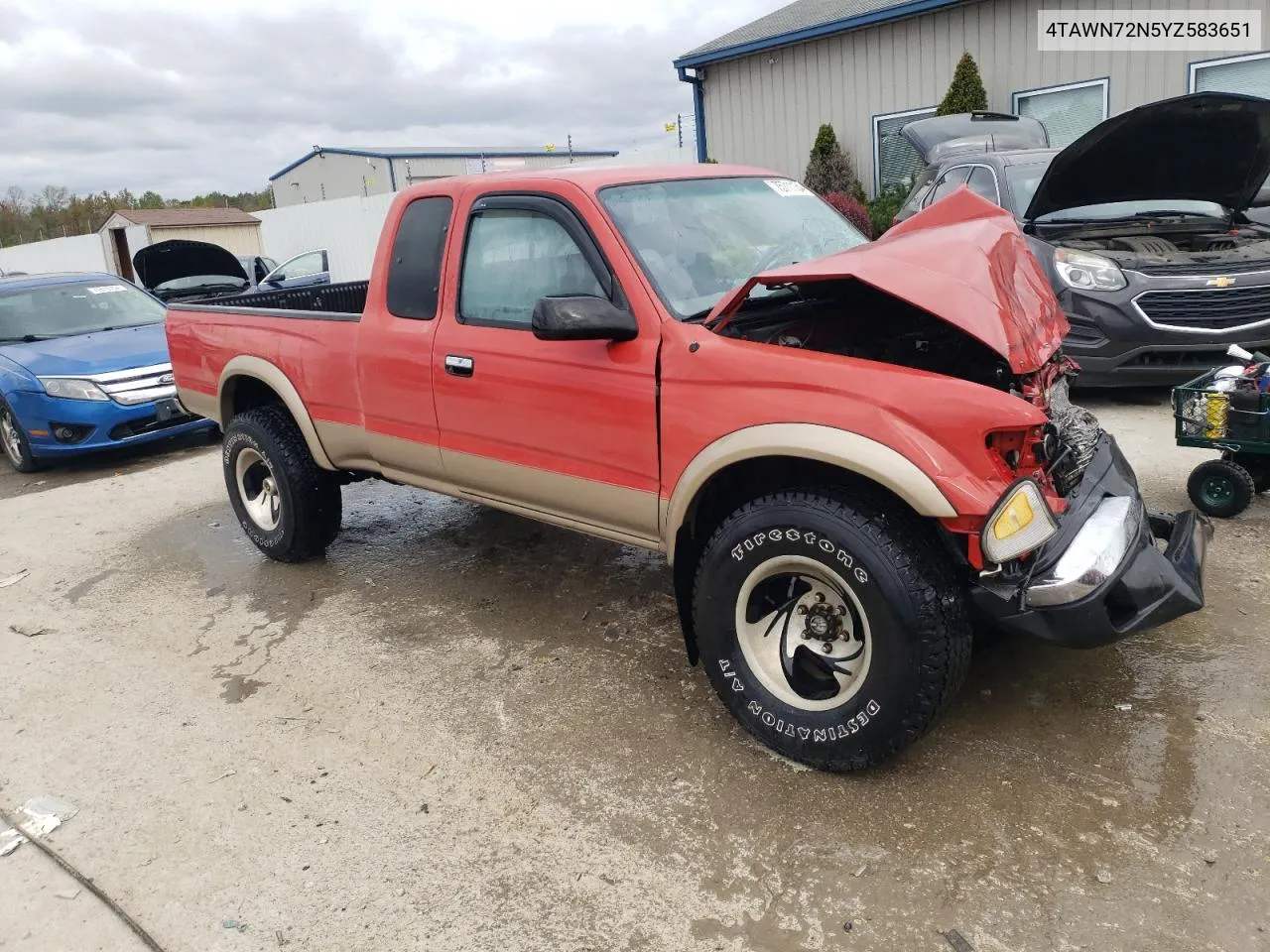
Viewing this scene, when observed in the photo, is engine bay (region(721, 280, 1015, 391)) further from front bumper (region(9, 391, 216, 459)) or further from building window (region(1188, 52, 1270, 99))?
building window (region(1188, 52, 1270, 99))

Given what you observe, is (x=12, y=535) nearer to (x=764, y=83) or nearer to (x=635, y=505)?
(x=635, y=505)

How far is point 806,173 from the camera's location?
579 inches

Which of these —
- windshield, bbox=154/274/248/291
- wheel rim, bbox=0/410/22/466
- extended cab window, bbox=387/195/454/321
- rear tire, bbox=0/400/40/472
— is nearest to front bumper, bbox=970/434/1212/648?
extended cab window, bbox=387/195/454/321

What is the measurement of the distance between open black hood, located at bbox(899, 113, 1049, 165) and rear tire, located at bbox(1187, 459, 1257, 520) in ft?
17.8

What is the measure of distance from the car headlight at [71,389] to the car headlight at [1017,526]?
720 cm

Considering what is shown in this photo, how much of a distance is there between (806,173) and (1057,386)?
11927mm

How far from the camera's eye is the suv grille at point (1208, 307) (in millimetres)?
6148

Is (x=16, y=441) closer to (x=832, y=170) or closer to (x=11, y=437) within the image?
(x=11, y=437)

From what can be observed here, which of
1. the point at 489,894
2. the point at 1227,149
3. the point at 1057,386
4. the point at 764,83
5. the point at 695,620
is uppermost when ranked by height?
the point at 764,83

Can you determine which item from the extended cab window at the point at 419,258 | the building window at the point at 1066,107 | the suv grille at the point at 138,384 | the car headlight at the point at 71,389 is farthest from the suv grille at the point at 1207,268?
the car headlight at the point at 71,389

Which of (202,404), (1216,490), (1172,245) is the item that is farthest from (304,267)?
(1216,490)

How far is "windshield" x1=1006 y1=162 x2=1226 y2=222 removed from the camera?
22.8 ft

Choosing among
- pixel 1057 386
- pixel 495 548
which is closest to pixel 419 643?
pixel 495 548

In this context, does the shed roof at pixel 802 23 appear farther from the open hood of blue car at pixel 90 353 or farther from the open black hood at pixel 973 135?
the open hood of blue car at pixel 90 353
